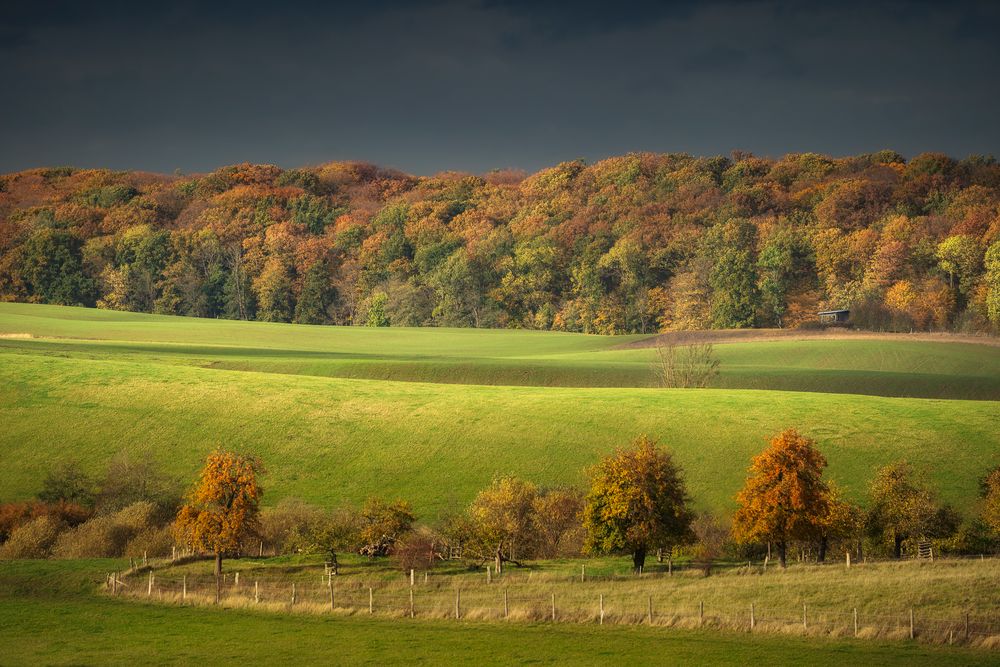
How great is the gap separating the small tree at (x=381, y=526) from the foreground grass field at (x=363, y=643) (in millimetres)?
9293

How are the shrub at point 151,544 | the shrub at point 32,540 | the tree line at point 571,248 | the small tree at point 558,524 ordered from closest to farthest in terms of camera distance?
the shrub at point 32,540
the shrub at point 151,544
the small tree at point 558,524
the tree line at point 571,248

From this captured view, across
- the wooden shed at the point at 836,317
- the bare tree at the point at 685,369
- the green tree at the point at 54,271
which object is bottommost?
the bare tree at the point at 685,369

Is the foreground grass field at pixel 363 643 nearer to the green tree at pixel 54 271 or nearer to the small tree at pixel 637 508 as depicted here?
the small tree at pixel 637 508

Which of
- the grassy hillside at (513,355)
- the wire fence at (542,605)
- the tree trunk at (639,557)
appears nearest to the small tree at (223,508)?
the wire fence at (542,605)

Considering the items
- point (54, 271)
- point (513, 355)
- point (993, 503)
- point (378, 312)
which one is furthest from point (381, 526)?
point (54, 271)

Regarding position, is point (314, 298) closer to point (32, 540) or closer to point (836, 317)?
point (836, 317)

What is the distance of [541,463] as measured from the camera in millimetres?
60594

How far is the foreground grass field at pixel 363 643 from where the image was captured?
31.2 metres

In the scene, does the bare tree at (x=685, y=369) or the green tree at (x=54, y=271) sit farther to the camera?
the green tree at (x=54, y=271)

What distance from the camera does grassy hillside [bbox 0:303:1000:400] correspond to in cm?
8775

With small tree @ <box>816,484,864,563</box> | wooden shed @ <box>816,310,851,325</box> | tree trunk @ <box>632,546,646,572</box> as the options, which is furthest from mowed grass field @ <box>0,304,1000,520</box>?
wooden shed @ <box>816,310,851,325</box>

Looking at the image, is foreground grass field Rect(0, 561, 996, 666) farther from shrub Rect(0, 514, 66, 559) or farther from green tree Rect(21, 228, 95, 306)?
green tree Rect(21, 228, 95, 306)

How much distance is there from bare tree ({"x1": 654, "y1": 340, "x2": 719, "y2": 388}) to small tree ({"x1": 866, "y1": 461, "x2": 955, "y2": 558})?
1454 inches

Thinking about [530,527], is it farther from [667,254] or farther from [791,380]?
[667,254]
